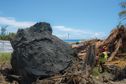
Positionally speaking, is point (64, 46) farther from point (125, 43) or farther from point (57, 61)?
point (125, 43)

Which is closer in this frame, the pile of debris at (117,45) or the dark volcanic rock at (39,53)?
the dark volcanic rock at (39,53)

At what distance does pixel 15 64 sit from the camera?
38.6 feet

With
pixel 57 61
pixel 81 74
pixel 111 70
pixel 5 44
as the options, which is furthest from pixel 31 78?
pixel 5 44

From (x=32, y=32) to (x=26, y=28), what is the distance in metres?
0.43

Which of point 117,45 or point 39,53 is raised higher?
point 117,45

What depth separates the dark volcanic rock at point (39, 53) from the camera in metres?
10.7

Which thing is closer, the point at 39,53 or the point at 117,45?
the point at 39,53

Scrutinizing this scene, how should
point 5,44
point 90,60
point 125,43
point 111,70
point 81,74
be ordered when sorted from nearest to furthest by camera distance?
point 81,74
point 90,60
point 111,70
point 125,43
point 5,44

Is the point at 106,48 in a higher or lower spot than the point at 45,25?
lower

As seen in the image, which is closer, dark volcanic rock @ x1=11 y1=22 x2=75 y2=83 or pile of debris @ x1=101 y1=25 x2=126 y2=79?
dark volcanic rock @ x1=11 y1=22 x2=75 y2=83

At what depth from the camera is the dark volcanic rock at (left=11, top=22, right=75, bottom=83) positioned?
10.7 m

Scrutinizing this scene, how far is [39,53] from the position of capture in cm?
1091

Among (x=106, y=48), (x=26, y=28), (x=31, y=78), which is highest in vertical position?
(x=26, y=28)

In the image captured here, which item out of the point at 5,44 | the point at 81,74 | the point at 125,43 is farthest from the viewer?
the point at 5,44
